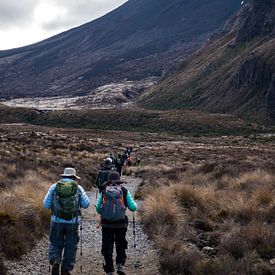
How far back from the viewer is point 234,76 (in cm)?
11638

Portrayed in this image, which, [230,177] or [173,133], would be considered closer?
[230,177]

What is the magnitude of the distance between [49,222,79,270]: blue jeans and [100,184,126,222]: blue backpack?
60 cm

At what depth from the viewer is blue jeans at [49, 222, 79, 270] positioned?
327 inches

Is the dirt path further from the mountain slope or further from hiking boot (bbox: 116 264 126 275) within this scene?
the mountain slope

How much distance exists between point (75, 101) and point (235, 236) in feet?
532

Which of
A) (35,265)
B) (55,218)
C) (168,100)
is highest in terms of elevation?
(168,100)

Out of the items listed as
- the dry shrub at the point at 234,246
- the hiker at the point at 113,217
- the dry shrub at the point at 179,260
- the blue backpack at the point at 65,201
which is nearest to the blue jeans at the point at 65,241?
the blue backpack at the point at 65,201

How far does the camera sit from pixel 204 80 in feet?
420

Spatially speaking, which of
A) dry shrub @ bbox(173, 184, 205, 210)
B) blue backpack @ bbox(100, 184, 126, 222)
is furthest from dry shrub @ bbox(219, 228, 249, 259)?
dry shrub @ bbox(173, 184, 205, 210)

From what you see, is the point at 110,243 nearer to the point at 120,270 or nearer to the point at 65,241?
the point at 120,270

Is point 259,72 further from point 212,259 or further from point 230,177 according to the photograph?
point 212,259

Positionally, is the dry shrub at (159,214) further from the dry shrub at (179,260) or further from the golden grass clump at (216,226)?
the dry shrub at (179,260)

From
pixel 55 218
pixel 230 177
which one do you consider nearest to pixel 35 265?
pixel 55 218

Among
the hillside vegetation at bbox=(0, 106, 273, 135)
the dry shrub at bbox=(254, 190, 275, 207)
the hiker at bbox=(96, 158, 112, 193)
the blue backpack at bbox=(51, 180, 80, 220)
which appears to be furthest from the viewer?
the hillside vegetation at bbox=(0, 106, 273, 135)
